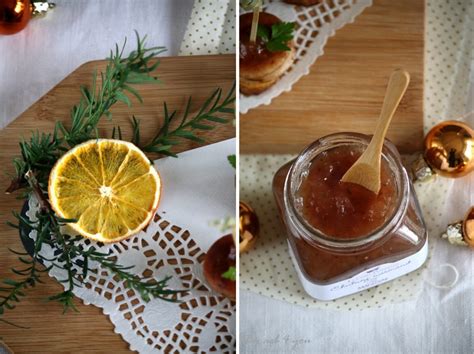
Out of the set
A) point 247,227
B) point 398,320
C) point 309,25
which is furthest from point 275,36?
point 398,320

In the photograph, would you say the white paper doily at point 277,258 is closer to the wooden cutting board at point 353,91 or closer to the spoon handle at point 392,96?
the wooden cutting board at point 353,91

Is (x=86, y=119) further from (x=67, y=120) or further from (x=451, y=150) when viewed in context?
(x=451, y=150)

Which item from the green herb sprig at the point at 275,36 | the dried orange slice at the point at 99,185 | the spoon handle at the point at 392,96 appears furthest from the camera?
the green herb sprig at the point at 275,36

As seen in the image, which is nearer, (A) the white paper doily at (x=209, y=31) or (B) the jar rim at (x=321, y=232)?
(B) the jar rim at (x=321, y=232)

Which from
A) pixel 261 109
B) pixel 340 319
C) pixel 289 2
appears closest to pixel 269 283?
pixel 340 319

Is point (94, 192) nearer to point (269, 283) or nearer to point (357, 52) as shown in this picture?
point (269, 283)

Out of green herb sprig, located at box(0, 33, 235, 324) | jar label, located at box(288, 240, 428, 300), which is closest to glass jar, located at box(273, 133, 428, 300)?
jar label, located at box(288, 240, 428, 300)

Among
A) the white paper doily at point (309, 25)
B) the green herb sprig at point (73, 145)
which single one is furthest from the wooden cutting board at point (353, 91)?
the green herb sprig at point (73, 145)

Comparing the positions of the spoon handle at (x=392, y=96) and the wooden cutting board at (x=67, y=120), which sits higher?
the spoon handle at (x=392, y=96)
